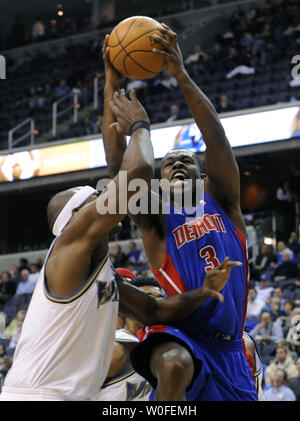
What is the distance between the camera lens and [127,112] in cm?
370

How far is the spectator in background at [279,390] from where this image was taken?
8.50m

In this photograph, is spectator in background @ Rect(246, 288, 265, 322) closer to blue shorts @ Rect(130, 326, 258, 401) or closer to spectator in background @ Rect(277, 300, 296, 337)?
spectator in background @ Rect(277, 300, 296, 337)

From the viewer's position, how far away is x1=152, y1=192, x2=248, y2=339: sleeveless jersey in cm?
380

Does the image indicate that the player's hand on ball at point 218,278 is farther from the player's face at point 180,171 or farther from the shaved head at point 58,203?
the shaved head at point 58,203

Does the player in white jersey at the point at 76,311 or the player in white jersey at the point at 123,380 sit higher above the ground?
the player in white jersey at the point at 76,311

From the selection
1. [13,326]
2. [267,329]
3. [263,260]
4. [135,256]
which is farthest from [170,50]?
[135,256]

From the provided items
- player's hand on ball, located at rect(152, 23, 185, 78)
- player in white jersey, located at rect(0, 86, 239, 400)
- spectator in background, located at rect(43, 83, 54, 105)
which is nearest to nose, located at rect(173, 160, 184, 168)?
player's hand on ball, located at rect(152, 23, 185, 78)

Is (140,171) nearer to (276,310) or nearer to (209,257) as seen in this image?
(209,257)

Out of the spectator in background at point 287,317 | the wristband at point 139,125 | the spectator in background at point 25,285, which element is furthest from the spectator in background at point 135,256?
the wristband at point 139,125

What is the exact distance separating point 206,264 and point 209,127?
2.56ft

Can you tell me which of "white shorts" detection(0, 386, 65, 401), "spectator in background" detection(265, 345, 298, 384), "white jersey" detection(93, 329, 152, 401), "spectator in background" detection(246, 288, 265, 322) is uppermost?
"spectator in background" detection(246, 288, 265, 322)

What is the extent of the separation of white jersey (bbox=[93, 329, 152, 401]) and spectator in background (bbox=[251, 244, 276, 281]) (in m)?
8.13

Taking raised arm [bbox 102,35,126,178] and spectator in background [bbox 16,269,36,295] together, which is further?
spectator in background [bbox 16,269,36,295]

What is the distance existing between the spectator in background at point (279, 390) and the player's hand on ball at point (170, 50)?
561cm
